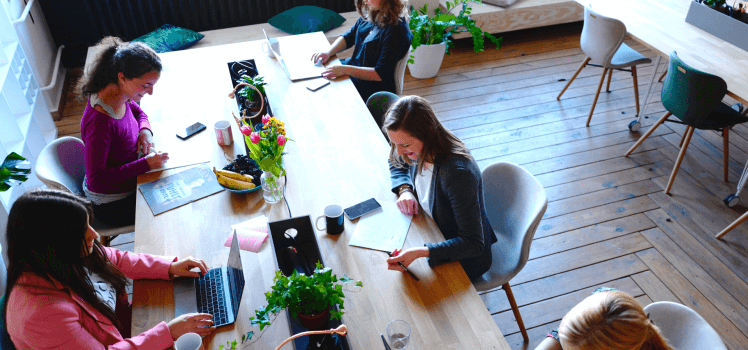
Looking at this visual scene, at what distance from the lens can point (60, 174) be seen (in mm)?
2281

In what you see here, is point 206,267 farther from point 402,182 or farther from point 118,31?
point 118,31

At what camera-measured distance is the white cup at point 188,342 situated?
1.38 m

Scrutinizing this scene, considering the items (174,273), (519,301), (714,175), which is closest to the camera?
(174,273)

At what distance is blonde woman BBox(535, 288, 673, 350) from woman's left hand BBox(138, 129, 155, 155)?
2.05 metres

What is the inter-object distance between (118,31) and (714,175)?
5149mm

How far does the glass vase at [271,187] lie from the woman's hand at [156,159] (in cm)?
55

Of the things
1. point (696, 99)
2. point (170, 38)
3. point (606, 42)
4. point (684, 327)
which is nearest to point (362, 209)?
point (684, 327)

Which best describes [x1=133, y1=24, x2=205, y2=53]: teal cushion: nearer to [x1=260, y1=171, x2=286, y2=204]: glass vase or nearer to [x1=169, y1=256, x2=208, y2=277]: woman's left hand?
[x1=260, y1=171, x2=286, y2=204]: glass vase

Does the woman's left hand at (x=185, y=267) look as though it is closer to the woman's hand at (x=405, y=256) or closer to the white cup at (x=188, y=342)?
the white cup at (x=188, y=342)

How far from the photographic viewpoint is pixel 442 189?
1925 mm

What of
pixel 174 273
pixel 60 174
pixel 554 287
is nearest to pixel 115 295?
pixel 174 273

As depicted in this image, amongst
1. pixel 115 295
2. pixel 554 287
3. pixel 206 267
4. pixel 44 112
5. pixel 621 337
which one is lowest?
pixel 554 287

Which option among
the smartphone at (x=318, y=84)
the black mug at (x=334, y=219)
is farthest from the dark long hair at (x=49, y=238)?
the smartphone at (x=318, y=84)

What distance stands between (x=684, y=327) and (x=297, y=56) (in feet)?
8.76
